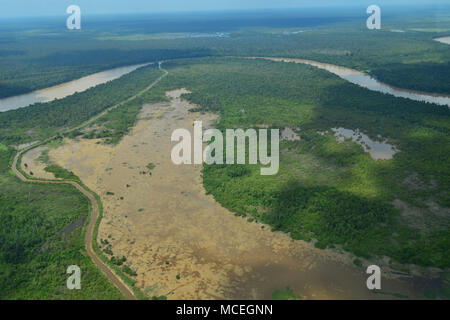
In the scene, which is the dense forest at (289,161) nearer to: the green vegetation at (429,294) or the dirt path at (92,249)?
the dirt path at (92,249)

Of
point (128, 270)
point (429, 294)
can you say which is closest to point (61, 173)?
point (128, 270)

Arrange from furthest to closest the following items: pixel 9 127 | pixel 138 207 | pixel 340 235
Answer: pixel 9 127
pixel 138 207
pixel 340 235

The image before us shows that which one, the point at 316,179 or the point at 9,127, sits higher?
the point at 9,127

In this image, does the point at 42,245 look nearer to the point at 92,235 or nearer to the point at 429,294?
the point at 92,235


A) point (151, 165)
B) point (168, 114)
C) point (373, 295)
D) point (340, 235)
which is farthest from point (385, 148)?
point (168, 114)

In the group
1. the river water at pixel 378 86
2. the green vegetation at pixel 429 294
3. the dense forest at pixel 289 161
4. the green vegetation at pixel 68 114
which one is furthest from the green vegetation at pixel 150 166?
the river water at pixel 378 86

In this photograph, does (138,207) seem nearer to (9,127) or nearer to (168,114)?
(168,114)

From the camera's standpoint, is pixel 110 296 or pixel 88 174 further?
pixel 88 174
